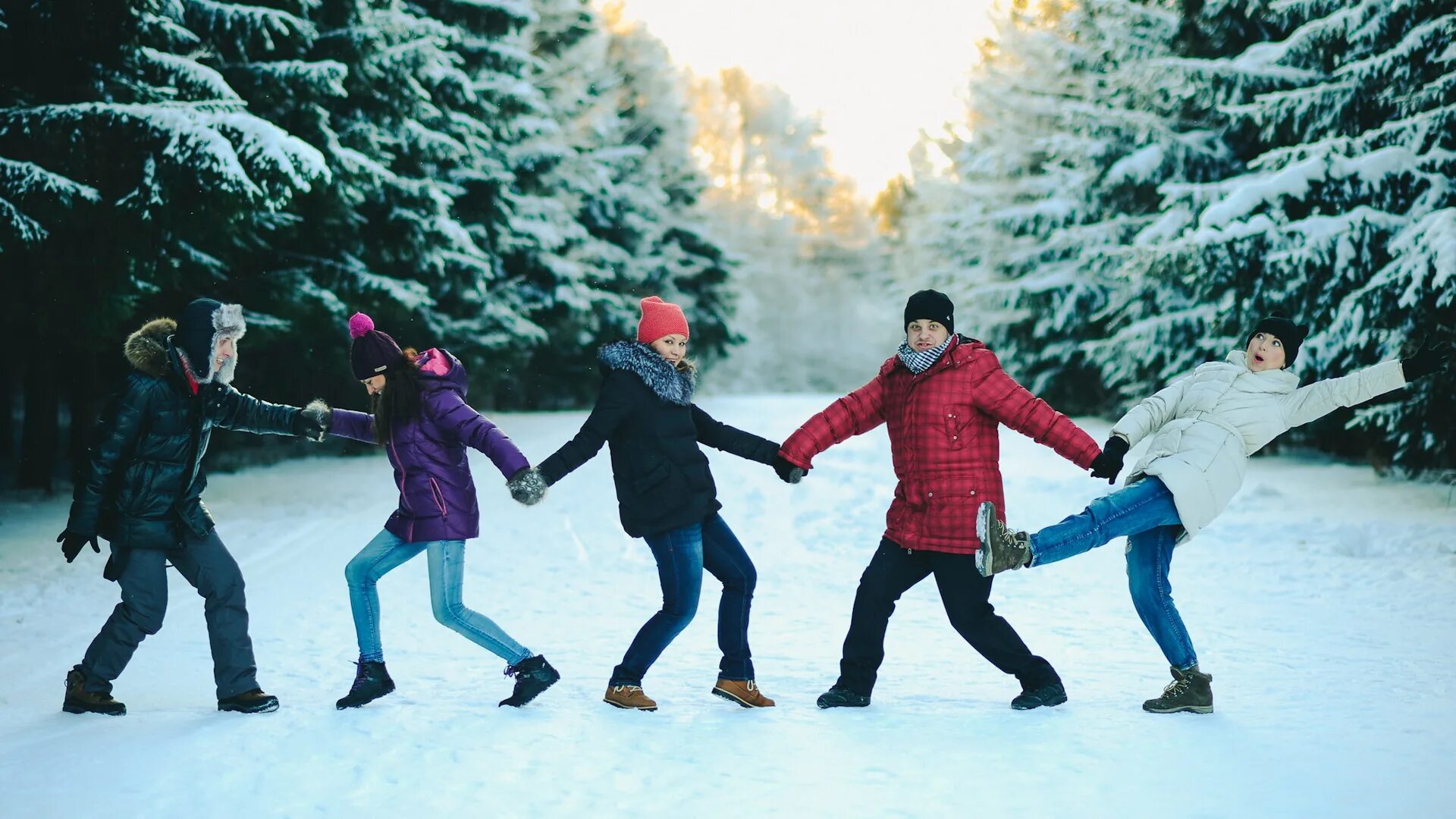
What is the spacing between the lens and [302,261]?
1498 centimetres

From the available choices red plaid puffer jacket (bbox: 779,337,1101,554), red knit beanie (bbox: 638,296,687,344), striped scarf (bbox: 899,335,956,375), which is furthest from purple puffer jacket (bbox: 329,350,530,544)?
striped scarf (bbox: 899,335,956,375)

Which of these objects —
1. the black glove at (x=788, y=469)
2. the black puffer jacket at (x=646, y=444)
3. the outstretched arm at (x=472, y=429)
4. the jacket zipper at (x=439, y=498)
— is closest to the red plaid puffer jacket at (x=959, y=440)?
the black glove at (x=788, y=469)

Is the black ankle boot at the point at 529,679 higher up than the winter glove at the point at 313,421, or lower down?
lower down

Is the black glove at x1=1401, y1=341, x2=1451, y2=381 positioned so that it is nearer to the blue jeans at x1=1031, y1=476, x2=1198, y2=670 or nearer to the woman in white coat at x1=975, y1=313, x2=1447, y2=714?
the woman in white coat at x1=975, y1=313, x2=1447, y2=714

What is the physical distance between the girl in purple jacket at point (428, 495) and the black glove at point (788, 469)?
1.10 m

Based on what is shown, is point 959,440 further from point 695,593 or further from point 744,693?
Result: point 744,693

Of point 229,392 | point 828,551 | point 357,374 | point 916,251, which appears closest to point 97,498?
point 229,392

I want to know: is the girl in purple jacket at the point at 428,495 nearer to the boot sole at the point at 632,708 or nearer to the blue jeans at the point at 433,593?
the blue jeans at the point at 433,593

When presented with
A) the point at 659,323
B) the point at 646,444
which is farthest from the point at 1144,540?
the point at 659,323

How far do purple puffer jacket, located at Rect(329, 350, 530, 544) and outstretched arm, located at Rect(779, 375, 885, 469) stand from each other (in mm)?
1234

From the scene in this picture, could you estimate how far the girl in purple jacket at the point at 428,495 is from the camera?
4.90m

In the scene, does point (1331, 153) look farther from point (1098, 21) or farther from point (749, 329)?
point (749, 329)

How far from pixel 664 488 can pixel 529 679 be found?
1043 millimetres

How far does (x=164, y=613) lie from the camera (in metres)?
4.89
